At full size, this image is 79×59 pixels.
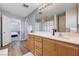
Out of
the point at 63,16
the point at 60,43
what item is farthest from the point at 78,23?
the point at 60,43

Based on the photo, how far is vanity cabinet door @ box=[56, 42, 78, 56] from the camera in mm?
1424

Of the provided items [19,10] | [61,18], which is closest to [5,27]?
[19,10]

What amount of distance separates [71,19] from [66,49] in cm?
93

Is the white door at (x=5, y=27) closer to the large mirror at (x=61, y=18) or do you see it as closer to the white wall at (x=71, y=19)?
the large mirror at (x=61, y=18)

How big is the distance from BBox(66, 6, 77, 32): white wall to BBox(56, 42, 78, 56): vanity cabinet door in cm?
70

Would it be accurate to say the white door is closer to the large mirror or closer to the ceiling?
the ceiling

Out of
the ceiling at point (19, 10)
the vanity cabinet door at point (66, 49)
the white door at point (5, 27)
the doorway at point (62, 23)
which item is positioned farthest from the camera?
the white door at point (5, 27)

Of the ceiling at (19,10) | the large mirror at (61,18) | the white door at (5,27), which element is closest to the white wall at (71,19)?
the large mirror at (61,18)

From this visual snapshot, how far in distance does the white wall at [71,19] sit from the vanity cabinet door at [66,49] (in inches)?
27.5

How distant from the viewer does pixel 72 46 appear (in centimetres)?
147

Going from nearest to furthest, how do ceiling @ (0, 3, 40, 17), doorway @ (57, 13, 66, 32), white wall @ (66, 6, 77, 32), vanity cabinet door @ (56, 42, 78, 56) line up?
1. vanity cabinet door @ (56, 42, 78, 56)
2. white wall @ (66, 6, 77, 32)
3. doorway @ (57, 13, 66, 32)
4. ceiling @ (0, 3, 40, 17)

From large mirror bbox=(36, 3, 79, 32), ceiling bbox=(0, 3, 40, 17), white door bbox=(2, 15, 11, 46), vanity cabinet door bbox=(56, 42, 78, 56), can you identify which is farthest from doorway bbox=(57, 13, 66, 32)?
white door bbox=(2, 15, 11, 46)

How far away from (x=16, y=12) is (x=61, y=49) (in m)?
2.47

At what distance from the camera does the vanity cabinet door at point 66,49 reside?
→ 1.42 metres
